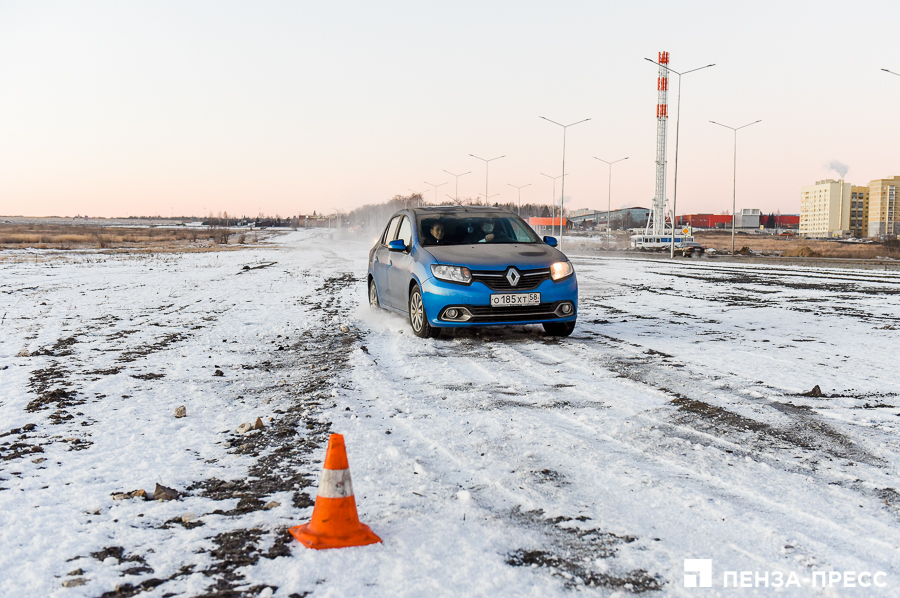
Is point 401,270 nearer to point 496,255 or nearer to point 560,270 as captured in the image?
point 496,255

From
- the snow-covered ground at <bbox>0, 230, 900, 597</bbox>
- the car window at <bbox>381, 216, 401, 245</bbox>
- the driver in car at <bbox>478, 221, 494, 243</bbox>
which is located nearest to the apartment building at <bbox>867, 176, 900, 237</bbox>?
the car window at <bbox>381, 216, 401, 245</bbox>

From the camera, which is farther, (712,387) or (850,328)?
(850,328)

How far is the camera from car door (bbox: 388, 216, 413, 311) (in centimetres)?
988

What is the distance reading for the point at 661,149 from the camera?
8406 cm

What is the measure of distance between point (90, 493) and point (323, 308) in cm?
917

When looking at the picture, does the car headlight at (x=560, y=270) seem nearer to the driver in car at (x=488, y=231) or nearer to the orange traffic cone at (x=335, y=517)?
the driver in car at (x=488, y=231)

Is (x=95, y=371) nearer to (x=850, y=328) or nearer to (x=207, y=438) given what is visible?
(x=207, y=438)

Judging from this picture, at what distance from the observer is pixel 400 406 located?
5.71 meters

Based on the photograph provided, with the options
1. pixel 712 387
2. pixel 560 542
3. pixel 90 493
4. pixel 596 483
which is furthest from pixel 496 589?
pixel 712 387

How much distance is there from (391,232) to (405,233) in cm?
86

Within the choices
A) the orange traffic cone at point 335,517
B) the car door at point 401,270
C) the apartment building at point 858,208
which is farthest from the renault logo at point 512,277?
the apartment building at point 858,208

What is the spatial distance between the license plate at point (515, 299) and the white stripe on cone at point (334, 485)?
5674 millimetres

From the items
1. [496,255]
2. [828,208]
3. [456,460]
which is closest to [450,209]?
[496,255]

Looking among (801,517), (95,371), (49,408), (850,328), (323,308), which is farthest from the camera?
(323,308)
